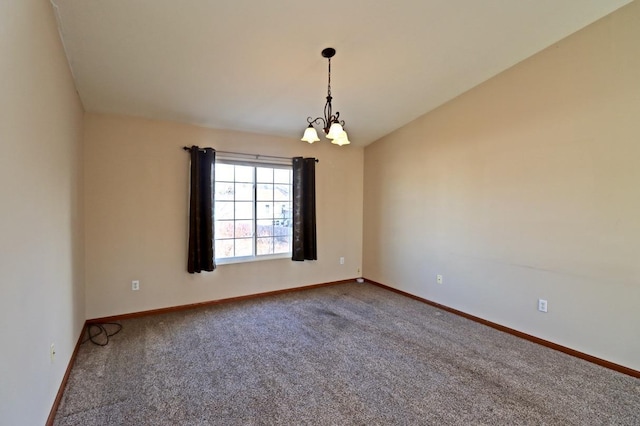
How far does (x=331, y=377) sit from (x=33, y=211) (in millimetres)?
2179

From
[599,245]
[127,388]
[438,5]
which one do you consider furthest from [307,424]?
[438,5]

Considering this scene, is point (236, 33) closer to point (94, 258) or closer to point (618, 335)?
point (94, 258)

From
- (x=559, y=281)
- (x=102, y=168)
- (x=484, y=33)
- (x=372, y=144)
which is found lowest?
(x=559, y=281)

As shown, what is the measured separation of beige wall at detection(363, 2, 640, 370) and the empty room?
0.06 feet

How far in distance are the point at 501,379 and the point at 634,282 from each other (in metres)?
1.38

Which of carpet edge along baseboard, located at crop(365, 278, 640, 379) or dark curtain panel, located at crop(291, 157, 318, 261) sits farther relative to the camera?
dark curtain panel, located at crop(291, 157, 318, 261)

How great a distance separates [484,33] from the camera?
2.67 meters

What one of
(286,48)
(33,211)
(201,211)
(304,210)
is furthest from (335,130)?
(304,210)

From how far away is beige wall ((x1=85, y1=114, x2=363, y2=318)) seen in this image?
3312 millimetres

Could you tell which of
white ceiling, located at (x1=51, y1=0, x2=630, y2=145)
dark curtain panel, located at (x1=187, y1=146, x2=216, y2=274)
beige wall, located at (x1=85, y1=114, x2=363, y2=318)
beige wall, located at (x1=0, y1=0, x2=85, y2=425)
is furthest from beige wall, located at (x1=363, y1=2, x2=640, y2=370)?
beige wall, located at (x1=0, y1=0, x2=85, y2=425)

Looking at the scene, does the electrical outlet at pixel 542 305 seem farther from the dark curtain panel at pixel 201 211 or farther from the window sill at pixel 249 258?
the dark curtain panel at pixel 201 211

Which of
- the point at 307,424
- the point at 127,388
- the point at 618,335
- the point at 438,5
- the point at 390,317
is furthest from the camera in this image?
the point at 390,317

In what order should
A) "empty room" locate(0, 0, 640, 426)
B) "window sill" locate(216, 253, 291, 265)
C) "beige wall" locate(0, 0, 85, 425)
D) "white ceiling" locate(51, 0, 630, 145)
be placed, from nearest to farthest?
"beige wall" locate(0, 0, 85, 425), "empty room" locate(0, 0, 640, 426), "white ceiling" locate(51, 0, 630, 145), "window sill" locate(216, 253, 291, 265)

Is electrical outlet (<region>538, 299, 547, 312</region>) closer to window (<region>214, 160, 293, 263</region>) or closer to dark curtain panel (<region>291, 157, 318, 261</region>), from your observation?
dark curtain panel (<region>291, 157, 318, 261</region>)
